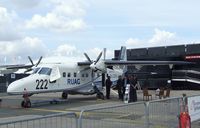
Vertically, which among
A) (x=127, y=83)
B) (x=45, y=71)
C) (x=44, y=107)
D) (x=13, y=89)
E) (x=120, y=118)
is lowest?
(x=44, y=107)

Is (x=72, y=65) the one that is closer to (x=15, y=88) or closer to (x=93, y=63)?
(x=93, y=63)

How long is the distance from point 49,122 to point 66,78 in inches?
862

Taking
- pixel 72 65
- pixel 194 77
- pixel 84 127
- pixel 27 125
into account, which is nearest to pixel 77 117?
pixel 84 127

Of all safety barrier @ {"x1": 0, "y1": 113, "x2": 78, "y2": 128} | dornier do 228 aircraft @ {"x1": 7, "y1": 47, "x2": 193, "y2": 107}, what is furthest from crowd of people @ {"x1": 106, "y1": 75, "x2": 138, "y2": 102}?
safety barrier @ {"x1": 0, "y1": 113, "x2": 78, "y2": 128}

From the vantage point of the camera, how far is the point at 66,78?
28828 mm

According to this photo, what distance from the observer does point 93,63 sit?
98.3ft

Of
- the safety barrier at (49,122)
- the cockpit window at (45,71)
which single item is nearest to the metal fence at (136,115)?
the safety barrier at (49,122)

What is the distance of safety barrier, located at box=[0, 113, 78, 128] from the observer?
6.43 meters

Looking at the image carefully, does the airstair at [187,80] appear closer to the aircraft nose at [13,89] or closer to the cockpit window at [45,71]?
the cockpit window at [45,71]

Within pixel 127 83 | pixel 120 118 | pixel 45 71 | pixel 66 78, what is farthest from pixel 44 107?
pixel 120 118

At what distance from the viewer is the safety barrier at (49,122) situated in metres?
6.43

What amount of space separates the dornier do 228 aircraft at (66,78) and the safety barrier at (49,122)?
17.0 m

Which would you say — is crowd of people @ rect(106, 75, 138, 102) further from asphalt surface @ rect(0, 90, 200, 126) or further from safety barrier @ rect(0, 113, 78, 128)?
safety barrier @ rect(0, 113, 78, 128)

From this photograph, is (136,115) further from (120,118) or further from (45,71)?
(45,71)
